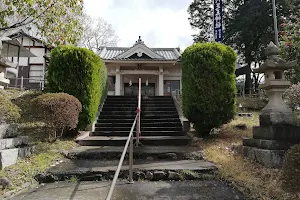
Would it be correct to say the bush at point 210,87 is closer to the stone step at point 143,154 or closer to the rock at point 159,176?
the stone step at point 143,154

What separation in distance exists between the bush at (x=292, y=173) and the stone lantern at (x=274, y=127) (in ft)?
5.07

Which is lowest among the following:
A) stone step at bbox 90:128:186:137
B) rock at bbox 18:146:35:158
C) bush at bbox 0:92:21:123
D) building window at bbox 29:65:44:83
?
rock at bbox 18:146:35:158

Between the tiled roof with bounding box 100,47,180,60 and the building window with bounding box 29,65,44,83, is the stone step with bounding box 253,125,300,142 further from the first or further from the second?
the building window with bounding box 29,65,44,83

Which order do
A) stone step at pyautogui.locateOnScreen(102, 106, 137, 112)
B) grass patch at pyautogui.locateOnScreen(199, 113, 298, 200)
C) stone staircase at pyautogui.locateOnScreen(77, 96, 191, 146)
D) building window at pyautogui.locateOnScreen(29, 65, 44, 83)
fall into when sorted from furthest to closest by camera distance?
building window at pyautogui.locateOnScreen(29, 65, 44, 83) < stone step at pyautogui.locateOnScreen(102, 106, 137, 112) < stone staircase at pyautogui.locateOnScreen(77, 96, 191, 146) < grass patch at pyautogui.locateOnScreen(199, 113, 298, 200)

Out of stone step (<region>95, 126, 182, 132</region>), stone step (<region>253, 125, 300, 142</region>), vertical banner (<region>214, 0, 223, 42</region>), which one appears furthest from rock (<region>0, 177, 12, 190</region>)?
vertical banner (<region>214, 0, 223, 42</region>)

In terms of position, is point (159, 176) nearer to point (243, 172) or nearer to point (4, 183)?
point (243, 172)

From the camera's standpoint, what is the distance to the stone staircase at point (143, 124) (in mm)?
6168

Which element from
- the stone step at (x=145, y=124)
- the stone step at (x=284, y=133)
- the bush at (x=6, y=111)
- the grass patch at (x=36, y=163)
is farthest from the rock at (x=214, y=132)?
the bush at (x=6, y=111)

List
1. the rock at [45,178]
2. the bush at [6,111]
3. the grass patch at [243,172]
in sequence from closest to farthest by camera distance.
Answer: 1. the grass patch at [243,172]
2. the rock at [45,178]
3. the bush at [6,111]

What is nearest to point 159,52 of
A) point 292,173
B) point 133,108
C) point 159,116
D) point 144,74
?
point 144,74

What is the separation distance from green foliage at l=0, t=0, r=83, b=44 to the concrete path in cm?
348

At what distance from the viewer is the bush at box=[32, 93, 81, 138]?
17.4 ft

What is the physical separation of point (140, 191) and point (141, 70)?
37.2ft

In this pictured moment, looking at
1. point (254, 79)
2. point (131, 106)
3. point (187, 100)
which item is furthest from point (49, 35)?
point (254, 79)
